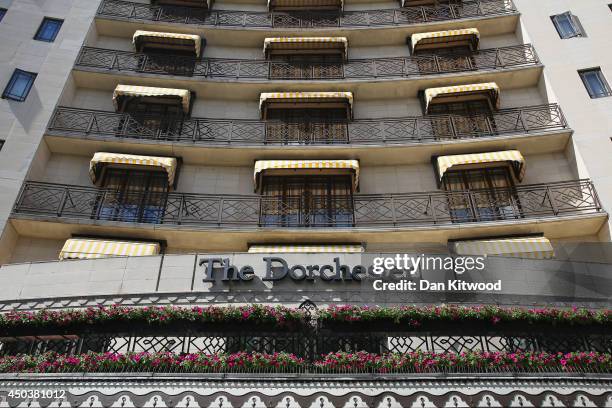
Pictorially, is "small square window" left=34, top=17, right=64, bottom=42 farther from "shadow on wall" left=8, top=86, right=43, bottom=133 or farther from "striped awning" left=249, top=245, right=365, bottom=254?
"striped awning" left=249, top=245, right=365, bottom=254

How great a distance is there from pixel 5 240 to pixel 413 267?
13.0m

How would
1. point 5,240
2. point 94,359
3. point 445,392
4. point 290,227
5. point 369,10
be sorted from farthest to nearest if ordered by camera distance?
point 369,10 → point 290,227 → point 5,240 → point 94,359 → point 445,392

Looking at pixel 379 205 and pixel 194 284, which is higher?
pixel 379 205

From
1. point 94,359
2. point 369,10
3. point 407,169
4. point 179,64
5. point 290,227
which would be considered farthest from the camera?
point 369,10

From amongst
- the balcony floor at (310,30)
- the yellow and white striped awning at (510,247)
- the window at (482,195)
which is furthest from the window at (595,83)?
the yellow and white striped awning at (510,247)

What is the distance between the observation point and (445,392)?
850 centimetres

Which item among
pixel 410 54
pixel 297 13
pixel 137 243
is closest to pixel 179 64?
pixel 297 13

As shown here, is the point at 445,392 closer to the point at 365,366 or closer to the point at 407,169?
the point at 365,366

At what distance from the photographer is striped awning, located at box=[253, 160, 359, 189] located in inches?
646

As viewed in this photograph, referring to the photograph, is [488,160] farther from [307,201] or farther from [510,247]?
[307,201]

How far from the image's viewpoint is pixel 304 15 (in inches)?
856

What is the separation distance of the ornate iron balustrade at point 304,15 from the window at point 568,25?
8.16ft

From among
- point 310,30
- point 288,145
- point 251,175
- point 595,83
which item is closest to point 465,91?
point 595,83

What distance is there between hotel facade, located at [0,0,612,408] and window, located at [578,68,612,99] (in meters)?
0.09
